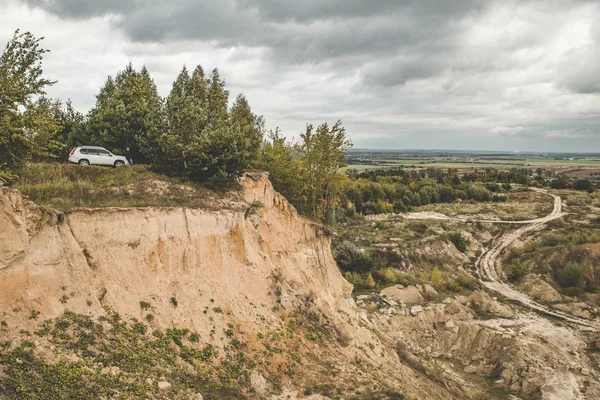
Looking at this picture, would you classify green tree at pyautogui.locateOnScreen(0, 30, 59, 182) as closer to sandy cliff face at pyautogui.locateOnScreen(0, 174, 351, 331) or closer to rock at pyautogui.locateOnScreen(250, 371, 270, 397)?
sandy cliff face at pyautogui.locateOnScreen(0, 174, 351, 331)

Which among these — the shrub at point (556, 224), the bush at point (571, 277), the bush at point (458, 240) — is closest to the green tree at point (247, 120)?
the bush at point (458, 240)

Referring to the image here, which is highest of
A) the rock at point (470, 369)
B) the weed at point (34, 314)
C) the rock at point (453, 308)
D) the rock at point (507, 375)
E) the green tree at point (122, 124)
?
the green tree at point (122, 124)

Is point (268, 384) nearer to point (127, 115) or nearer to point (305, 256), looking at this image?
point (305, 256)

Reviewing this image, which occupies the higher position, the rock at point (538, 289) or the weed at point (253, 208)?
the weed at point (253, 208)

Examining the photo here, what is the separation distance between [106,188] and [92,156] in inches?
379

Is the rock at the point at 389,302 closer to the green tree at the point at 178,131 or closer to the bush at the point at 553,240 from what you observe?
the green tree at the point at 178,131

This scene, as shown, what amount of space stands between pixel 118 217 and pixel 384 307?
21.9 metres

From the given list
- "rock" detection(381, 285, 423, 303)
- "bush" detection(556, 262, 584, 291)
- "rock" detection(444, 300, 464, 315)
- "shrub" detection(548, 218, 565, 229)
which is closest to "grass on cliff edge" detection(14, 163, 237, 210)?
"rock" detection(381, 285, 423, 303)

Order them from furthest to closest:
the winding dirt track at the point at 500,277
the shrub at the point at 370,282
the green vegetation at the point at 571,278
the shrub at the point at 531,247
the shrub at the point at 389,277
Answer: the shrub at the point at 531,247 < the green vegetation at the point at 571,278 < the shrub at the point at 389,277 < the shrub at the point at 370,282 < the winding dirt track at the point at 500,277

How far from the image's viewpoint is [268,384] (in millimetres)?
15492

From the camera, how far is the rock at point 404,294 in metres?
31.9

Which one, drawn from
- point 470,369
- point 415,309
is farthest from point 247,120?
point 470,369

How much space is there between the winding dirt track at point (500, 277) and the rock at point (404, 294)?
10896 mm

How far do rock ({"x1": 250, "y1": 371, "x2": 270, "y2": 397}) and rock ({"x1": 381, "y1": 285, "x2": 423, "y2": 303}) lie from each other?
62.0ft
